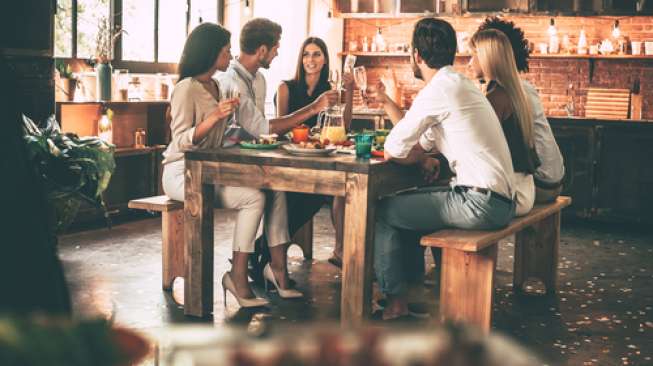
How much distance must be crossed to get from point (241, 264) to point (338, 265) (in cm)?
115

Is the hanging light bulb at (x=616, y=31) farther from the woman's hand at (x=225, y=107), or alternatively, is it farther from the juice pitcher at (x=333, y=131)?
the woman's hand at (x=225, y=107)

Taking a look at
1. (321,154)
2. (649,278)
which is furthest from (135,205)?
(649,278)

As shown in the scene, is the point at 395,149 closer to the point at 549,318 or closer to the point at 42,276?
the point at 549,318

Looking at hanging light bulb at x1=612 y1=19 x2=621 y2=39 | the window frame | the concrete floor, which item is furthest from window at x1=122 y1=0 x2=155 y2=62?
hanging light bulb at x1=612 y1=19 x2=621 y2=39

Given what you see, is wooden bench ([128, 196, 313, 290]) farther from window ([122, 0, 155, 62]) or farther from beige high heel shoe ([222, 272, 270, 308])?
window ([122, 0, 155, 62])

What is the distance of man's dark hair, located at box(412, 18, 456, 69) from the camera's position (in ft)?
12.5

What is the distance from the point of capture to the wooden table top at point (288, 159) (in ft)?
11.6

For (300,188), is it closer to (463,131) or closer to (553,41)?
(463,131)

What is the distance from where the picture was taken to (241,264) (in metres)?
4.15

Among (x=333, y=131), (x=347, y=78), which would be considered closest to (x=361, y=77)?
(x=333, y=131)

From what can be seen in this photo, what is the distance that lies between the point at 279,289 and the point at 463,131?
1390mm

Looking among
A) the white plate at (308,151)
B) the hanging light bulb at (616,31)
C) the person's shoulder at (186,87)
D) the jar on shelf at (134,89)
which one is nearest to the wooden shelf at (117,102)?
the jar on shelf at (134,89)

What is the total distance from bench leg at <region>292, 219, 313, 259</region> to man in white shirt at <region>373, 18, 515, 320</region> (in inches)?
64.7

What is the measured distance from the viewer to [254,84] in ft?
15.9
